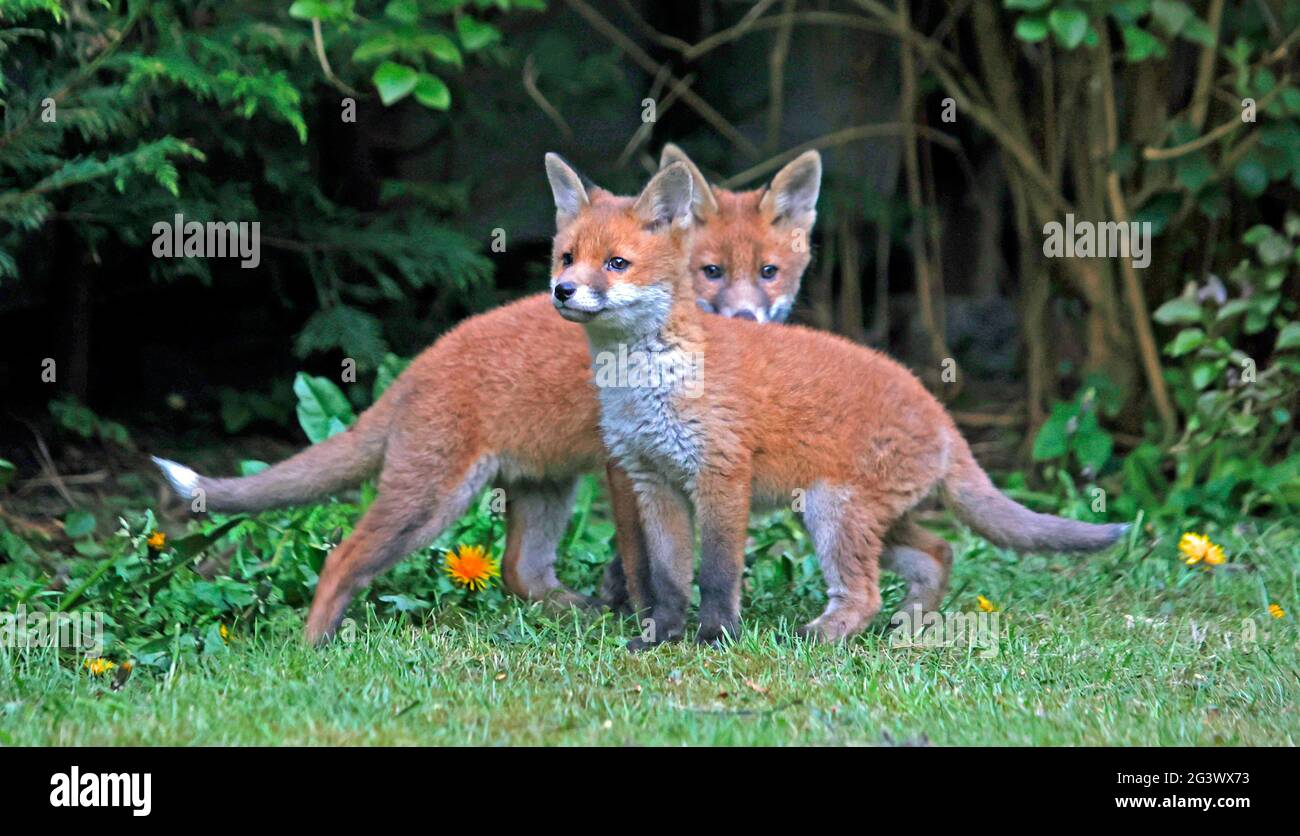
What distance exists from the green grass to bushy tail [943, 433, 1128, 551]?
0.32 meters

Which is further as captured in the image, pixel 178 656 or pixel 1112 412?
pixel 1112 412

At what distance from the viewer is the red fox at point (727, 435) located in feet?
16.3

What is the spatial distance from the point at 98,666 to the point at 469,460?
1406 mm

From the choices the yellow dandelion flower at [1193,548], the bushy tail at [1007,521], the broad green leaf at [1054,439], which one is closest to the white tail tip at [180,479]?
the bushy tail at [1007,521]

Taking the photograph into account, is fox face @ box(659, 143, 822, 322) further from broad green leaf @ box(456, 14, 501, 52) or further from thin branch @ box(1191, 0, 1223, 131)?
thin branch @ box(1191, 0, 1223, 131)

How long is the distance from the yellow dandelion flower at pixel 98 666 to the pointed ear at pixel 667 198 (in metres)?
2.33

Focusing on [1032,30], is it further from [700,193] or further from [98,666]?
[98,666]

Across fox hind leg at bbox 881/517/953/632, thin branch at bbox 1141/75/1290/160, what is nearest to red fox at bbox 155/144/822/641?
fox hind leg at bbox 881/517/953/632

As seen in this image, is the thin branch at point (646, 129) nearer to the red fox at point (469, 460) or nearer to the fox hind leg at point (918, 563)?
the red fox at point (469, 460)

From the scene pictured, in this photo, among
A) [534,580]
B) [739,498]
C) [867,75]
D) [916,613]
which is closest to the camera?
[739,498]
